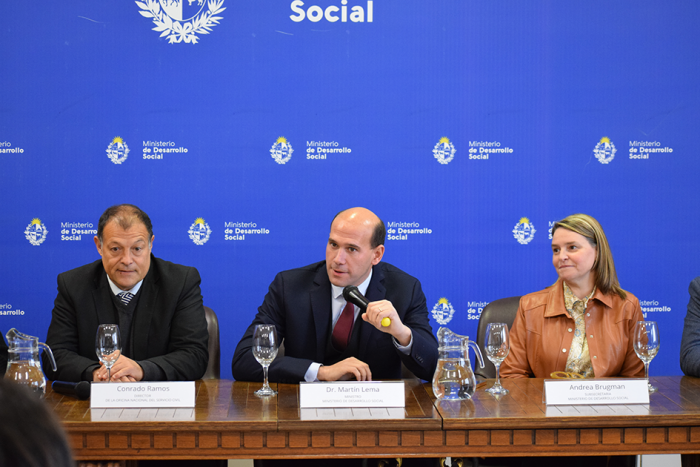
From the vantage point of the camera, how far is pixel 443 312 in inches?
149

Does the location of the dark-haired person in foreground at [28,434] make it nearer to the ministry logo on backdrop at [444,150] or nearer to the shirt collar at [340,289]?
the shirt collar at [340,289]

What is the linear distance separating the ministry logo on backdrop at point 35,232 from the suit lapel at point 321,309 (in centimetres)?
195

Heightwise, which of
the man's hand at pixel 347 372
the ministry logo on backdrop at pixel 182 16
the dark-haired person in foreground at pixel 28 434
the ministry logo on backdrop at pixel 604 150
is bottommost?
the man's hand at pixel 347 372

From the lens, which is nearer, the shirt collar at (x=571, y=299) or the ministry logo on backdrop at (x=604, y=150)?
the shirt collar at (x=571, y=299)

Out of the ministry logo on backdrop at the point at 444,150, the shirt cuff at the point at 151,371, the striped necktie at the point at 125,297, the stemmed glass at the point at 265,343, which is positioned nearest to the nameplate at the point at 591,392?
the stemmed glass at the point at 265,343

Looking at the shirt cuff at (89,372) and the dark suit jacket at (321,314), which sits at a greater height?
the dark suit jacket at (321,314)

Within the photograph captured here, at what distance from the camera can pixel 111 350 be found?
6.47 feet

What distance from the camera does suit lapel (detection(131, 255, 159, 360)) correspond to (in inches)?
102

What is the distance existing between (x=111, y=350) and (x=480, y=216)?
238cm

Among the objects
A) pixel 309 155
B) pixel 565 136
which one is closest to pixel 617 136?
pixel 565 136

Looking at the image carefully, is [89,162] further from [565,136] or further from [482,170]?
[565,136]

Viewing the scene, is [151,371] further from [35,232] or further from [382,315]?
[35,232]

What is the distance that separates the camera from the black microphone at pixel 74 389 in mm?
1980

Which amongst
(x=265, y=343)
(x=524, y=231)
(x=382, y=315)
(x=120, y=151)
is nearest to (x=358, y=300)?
(x=382, y=315)
